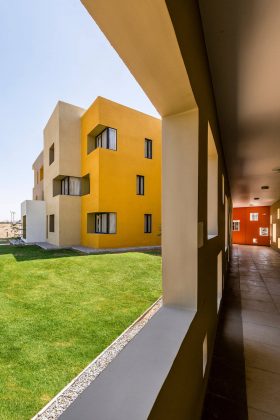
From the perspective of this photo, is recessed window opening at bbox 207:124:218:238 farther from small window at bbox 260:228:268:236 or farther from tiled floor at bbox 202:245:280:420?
small window at bbox 260:228:268:236

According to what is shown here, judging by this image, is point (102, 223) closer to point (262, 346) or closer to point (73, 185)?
point (73, 185)

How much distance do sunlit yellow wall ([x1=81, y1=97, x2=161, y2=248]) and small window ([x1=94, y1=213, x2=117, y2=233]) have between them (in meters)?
0.28

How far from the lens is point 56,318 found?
12.0 feet

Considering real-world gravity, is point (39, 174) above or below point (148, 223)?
above

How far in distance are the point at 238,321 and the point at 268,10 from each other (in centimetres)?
404

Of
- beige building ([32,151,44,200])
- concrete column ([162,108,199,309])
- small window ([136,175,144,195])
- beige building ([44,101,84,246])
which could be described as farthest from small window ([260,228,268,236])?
beige building ([32,151,44,200])

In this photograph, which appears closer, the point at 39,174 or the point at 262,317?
the point at 262,317

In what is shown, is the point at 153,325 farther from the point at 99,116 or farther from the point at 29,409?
Result: the point at 99,116

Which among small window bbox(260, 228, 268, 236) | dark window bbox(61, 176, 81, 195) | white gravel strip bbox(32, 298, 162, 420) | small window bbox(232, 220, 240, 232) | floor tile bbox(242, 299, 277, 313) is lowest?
floor tile bbox(242, 299, 277, 313)

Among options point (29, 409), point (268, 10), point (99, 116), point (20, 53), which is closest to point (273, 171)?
point (268, 10)

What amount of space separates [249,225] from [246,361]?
16419 millimetres

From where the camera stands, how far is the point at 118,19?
93 cm

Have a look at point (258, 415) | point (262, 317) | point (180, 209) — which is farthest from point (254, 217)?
point (180, 209)

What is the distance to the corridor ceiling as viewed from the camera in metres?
1.47
